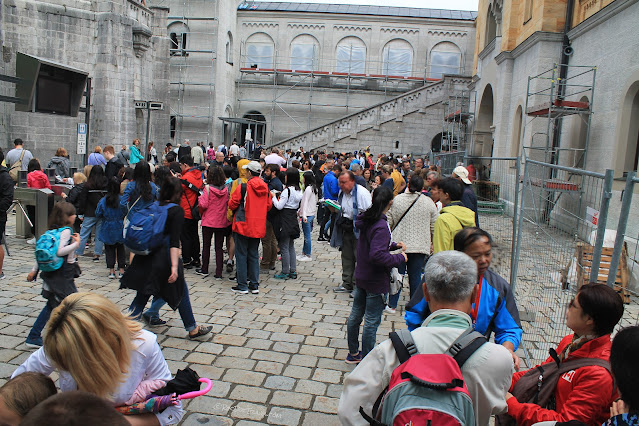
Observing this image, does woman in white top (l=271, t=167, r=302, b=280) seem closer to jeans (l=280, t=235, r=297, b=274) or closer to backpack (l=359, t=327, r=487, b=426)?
jeans (l=280, t=235, r=297, b=274)

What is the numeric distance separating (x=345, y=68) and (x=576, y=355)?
115ft

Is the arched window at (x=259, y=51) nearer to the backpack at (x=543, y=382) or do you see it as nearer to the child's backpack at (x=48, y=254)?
the child's backpack at (x=48, y=254)

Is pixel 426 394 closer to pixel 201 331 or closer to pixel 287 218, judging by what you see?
pixel 201 331

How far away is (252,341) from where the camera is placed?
19.5 ft

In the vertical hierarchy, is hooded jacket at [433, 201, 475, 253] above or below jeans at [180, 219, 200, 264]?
above

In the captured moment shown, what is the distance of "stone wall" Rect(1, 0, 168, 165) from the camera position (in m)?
17.3

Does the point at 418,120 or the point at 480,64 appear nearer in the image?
the point at 480,64

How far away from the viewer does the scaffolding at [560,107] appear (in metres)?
12.8

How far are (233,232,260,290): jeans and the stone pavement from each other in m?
0.24

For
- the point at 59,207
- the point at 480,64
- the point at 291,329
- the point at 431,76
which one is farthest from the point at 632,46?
the point at 431,76

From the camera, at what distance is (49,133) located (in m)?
17.9

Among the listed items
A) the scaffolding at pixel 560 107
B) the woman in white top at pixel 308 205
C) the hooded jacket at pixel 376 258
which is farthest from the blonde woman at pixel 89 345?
the scaffolding at pixel 560 107

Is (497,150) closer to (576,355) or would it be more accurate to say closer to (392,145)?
(392,145)

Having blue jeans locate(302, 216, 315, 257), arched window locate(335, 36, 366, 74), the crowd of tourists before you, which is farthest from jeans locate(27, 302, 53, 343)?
arched window locate(335, 36, 366, 74)
